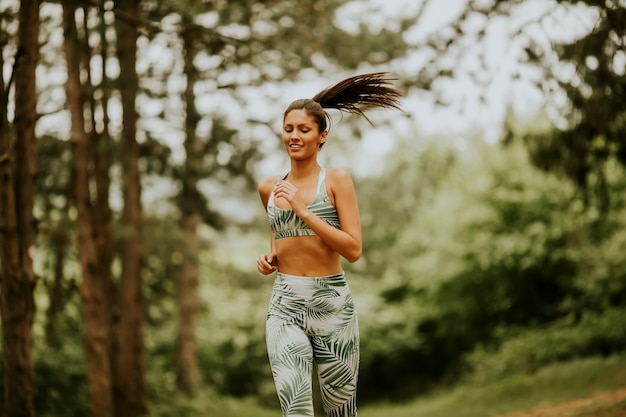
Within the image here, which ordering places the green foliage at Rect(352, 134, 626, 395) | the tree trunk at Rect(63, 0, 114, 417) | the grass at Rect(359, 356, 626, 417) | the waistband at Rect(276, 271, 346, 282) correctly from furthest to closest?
the green foliage at Rect(352, 134, 626, 395)
the grass at Rect(359, 356, 626, 417)
the tree trunk at Rect(63, 0, 114, 417)
the waistband at Rect(276, 271, 346, 282)

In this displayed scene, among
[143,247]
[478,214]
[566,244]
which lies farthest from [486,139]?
[143,247]

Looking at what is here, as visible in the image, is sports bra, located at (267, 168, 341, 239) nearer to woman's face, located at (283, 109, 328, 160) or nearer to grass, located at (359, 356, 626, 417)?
woman's face, located at (283, 109, 328, 160)

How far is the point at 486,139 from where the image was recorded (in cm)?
2734

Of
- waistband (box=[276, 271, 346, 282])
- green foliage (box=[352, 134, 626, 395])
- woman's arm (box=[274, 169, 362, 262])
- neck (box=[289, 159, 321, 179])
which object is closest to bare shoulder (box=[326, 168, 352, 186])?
woman's arm (box=[274, 169, 362, 262])

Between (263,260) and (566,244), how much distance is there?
2146cm

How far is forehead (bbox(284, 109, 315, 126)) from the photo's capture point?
4.73m

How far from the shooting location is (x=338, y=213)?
4.70 meters

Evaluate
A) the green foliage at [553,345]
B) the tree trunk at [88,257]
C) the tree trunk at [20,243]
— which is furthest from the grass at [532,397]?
the tree trunk at [20,243]

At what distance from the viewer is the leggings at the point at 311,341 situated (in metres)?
4.52

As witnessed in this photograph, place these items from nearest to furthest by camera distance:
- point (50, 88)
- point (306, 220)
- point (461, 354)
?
point (306, 220)
point (50, 88)
point (461, 354)

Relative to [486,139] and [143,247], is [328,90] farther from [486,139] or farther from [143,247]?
[486,139]

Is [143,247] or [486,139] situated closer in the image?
[143,247]

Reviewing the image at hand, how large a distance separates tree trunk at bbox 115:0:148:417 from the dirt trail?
6359 mm

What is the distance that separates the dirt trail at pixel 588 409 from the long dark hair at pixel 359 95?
633cm
